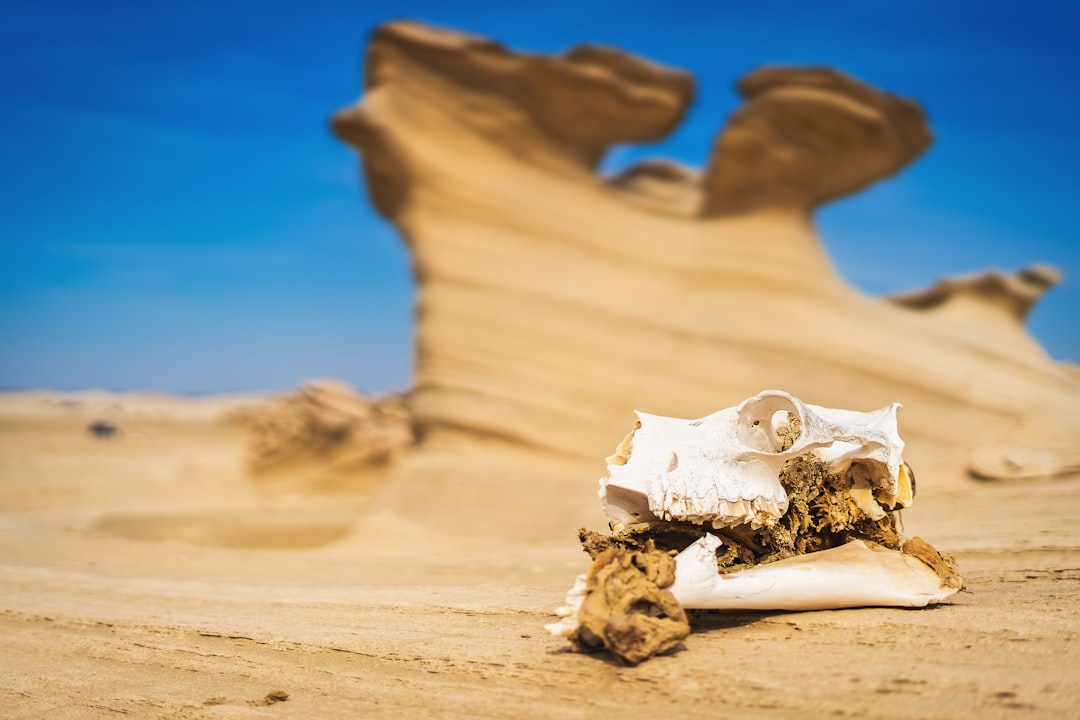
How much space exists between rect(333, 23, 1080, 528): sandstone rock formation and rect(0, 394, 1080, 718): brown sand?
8.20 feet

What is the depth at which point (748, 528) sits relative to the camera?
9.52 feet

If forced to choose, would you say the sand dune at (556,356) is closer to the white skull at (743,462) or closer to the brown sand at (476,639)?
the brown sand at (476,639)

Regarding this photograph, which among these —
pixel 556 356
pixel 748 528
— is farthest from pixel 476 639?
pixel 556 356

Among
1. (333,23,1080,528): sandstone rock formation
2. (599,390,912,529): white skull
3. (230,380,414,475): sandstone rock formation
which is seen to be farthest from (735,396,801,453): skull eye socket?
(230,380,414,475): sandstone rock formation

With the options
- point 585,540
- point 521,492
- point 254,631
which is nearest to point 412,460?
point 521,492

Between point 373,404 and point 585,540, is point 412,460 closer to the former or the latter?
point 373,404

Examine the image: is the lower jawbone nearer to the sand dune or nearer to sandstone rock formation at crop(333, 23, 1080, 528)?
the sand dune

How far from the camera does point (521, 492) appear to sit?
859 cm

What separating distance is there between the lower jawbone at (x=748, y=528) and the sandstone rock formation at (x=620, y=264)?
5974 mm

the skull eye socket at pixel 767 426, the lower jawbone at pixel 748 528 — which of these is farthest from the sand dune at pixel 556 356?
the skull eye socket at pixel 767 426

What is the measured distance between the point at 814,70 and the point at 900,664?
8.41 m

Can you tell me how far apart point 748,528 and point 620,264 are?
738 centimetres

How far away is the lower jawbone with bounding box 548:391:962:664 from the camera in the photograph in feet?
8.53

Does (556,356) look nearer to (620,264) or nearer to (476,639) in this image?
(620,264)
